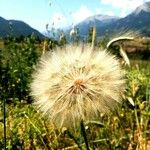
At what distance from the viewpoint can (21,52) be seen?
27.4 feet

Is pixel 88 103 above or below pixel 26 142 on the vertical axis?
above

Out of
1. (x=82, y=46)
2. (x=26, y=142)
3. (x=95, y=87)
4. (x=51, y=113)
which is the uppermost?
(x=82, y=46)

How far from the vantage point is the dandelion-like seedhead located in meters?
2.06

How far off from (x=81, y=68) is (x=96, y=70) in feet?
0.22

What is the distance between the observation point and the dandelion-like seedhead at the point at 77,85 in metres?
2.06

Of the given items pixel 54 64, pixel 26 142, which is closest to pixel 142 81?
pixel 26 142

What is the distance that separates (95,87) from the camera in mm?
2088

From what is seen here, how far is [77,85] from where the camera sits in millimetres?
2105

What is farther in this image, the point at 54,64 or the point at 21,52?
the point at 21,52

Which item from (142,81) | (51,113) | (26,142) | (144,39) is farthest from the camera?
(142,81)

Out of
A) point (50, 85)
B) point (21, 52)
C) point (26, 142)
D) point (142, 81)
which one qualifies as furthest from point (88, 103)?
point (21, 52)

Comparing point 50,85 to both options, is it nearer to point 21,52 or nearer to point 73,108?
point 73,108

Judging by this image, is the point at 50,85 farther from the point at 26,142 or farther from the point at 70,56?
the point at 26,142

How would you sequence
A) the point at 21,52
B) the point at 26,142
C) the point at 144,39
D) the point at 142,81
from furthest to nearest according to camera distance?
the point at 21,52
the point at 142,81
the point at 26,142
the point at 144,39
